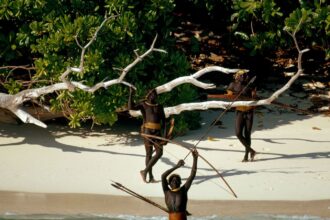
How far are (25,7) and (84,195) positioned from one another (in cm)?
386

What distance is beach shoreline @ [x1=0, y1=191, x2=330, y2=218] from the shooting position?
13562 mm

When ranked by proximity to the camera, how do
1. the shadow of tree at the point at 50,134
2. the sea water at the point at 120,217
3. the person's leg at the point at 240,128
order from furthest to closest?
1. the shadow of tree at the point at 50,134
2. the person's leg at the point at 240,128
3. the sea water at the point at 120,217

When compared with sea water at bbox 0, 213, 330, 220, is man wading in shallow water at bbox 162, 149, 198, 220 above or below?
above

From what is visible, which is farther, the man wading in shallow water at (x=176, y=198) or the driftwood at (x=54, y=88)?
the driftwood at (x=54, y=88)

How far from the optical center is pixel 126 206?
13.9 m

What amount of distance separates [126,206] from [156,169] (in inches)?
56.2

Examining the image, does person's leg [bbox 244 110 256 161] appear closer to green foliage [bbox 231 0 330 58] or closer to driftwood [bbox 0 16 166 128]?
driftwood [bbox 0 16 166 128]

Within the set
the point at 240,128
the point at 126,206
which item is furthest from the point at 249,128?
the point at 126,206

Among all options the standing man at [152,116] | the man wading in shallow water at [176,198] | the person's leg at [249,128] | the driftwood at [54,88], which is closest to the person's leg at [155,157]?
the standing man at [152,116]

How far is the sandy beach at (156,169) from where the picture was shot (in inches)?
545

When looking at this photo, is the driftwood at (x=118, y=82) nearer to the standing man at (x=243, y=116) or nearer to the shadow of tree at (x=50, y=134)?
the standing man at (x=243, y=116)

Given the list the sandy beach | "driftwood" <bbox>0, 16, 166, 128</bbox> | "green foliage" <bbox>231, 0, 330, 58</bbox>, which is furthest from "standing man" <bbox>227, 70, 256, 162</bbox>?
"green foliage" <bbox>231, 0, 330, 58</bbox>

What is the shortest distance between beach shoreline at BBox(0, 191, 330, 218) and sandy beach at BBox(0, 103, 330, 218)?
15mm

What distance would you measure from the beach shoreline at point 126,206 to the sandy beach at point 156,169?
0.05ft
